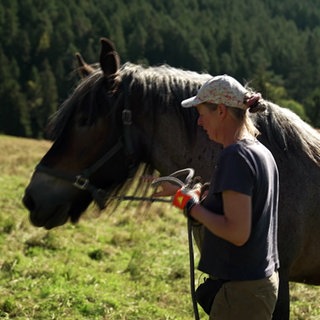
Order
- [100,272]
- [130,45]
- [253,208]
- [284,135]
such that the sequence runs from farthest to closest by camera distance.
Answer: [130,45], [100,272], [284,135], [253,208]

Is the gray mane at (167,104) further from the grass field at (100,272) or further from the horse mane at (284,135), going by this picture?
the grass field at (100,272)

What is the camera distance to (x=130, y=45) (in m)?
98.8

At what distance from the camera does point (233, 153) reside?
2.30m

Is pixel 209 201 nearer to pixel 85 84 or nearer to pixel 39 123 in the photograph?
pixel 85 84

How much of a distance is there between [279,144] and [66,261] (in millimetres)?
4497

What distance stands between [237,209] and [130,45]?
99.4 m

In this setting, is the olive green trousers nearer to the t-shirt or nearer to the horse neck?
the t-shirt

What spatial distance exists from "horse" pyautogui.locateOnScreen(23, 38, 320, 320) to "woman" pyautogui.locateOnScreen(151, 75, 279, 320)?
0.90m

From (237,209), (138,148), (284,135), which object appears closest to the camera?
(237,209)

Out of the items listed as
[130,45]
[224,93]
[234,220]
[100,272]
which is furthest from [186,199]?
[130,45]

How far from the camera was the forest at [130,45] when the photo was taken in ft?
263

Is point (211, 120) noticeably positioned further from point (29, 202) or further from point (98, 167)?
point (29, 202)

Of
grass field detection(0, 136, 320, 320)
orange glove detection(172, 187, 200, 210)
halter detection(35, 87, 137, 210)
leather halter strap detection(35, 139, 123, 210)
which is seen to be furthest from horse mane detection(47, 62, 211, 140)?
orange glove detection(172, 187, 200, 210)

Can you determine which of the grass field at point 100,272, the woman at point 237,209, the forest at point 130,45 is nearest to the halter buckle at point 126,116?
the grass field at point 100,272
